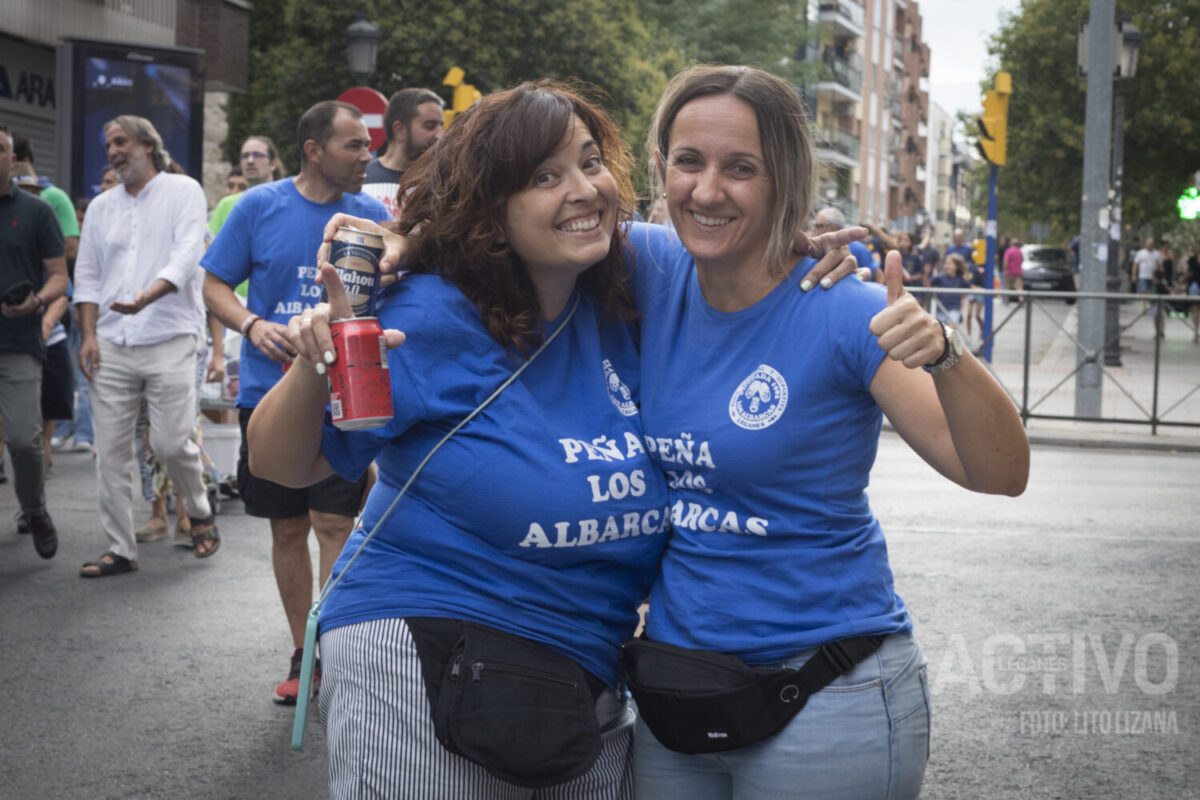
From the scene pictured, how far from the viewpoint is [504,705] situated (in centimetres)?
226

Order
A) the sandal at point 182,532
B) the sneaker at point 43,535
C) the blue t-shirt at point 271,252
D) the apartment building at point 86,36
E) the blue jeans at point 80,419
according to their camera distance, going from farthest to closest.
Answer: the apartment building at point 86,36 → the blue jeans at point 80,419 → the sandal at point 182,532 → the sneaker at point 43,535 → the blue t-shirt at point 271,252

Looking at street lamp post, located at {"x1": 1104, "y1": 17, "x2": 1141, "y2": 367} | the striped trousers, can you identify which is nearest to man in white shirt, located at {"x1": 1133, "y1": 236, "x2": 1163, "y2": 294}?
street lamp post, located at {"x1": 1104, "y1": 17, "x2": 1141, "y2": 367}

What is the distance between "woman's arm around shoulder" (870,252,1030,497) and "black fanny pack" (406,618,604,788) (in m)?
0.70

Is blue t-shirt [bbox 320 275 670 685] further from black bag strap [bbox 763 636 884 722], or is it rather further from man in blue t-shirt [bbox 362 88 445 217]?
man in blue t-shirt [bbox 362 88 445 217]

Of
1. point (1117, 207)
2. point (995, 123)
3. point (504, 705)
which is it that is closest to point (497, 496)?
point (504, 705)

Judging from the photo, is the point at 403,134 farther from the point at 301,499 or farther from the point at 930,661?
the point at 930,661

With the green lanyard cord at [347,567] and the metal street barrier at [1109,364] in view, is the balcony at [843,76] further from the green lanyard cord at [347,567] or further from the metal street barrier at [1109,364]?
the green lanyard cord at [347,567]

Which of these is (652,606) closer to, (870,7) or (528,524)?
(528,524)

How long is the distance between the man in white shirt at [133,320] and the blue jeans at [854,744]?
5.47m

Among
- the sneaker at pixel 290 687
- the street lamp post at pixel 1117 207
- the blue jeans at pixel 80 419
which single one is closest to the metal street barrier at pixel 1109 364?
the street lamp post at pixel 1117 207

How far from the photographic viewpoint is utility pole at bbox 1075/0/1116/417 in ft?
47.9

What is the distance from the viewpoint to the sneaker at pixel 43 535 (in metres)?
7.32

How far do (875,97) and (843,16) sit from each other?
356 inches

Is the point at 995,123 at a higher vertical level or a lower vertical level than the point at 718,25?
lower
